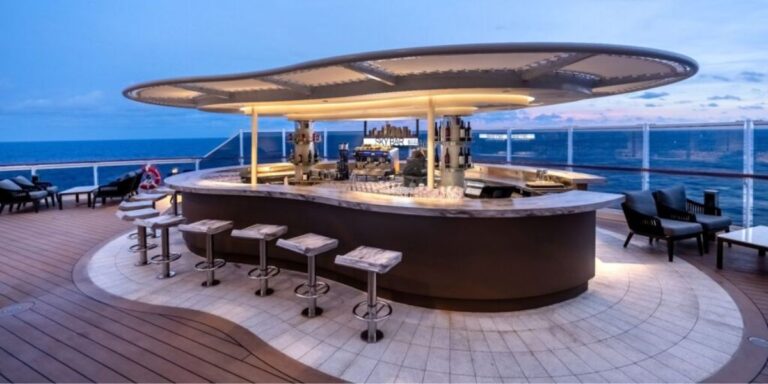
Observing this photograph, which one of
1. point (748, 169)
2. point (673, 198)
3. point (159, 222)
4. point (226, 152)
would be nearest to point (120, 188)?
point (226, 152)

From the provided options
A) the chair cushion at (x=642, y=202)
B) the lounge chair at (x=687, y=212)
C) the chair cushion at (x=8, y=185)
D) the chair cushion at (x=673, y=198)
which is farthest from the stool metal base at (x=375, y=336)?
the chair cushion at (x=8, y=185)

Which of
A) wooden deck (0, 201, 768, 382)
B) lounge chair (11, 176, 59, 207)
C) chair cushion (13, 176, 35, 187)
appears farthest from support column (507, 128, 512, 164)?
chair cushion (13, 176, 35, 187)

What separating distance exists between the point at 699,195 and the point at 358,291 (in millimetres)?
22039

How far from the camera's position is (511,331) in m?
3.21

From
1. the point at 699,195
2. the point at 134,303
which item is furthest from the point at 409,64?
the point at 699,195

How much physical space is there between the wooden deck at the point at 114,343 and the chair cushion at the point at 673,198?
5.89 metres

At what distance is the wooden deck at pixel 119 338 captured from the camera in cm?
264

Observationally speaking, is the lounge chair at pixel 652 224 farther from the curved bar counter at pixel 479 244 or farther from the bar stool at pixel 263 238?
the bar stool at pixel 263 238

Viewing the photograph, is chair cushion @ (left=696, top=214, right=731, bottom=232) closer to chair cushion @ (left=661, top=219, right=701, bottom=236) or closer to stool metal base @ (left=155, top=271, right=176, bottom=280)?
chair cushion @ (left=661, top=219, right=701, bottom=236)

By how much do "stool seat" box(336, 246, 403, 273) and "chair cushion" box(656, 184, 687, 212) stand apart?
5.06 metres

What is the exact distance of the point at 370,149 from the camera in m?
9.40

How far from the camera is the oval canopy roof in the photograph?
9.84ft

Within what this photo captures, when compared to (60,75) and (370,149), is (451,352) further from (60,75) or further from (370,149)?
(60,75)

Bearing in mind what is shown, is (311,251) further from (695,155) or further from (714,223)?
(695,155)
